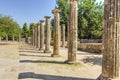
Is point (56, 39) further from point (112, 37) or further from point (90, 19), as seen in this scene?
point (90, 19)

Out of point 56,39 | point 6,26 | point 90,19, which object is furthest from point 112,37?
point 6,26

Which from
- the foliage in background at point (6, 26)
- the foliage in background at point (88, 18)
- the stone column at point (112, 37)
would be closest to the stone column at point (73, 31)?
the stone column at point (112, 37)

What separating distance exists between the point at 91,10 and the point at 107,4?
169 ft

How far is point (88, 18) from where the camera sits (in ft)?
193

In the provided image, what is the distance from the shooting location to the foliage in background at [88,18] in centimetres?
5652

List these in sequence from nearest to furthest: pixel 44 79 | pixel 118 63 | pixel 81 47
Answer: pixel 118 63
pixel 44 79
pixel 81 47

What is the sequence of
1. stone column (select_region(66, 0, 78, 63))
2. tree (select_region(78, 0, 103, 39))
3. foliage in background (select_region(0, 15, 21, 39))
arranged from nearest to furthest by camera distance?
stone column (select_region(66, 0, 78, 63)), tree (select_region(78, 0, 103, 39)), foliage in background (select_region(0, 15, 21, 39))

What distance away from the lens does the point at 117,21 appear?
8.89m

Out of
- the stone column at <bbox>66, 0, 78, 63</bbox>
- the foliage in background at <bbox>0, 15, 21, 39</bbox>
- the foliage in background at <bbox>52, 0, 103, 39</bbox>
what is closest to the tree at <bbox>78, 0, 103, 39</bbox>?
the foliage in background at <bbox>52, 0, 103, 39</bbox>

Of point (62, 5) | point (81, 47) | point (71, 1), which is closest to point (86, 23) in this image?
point (62, 5)

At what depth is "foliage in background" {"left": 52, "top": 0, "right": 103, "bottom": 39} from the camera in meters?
56.5

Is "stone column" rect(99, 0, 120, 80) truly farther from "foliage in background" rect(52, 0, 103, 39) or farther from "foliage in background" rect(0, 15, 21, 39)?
"foliage in background" rect(0, 15, 21, 39)

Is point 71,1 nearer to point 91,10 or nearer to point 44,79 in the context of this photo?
point 44,79

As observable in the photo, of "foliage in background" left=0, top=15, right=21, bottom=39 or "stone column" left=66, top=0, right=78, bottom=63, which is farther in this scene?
"foliage in background" left=0, top=15, right=21, bottom=39
